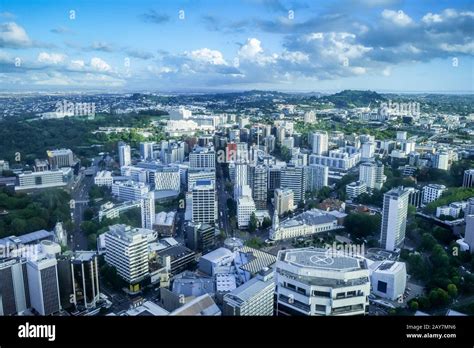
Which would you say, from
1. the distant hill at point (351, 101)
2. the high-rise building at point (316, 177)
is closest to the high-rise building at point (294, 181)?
the high-rise building at point (316, 177)

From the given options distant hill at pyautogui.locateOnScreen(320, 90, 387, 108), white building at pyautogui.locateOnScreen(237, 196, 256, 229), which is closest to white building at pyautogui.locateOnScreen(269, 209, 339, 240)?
white building at pyautogui.locateOnScreen(237, 196, 256, 229)

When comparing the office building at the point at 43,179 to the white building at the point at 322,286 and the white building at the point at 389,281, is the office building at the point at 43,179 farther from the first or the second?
the white building at the point at 322,286

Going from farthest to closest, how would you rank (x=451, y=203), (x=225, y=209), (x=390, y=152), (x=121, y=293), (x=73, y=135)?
(x=390, y=152)
(x=73, y=135)
(x=225, y=209)
(x=451, y=203)
(x=121, y=293)

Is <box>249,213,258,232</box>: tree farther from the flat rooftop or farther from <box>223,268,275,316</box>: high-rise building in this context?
the flat rooftop

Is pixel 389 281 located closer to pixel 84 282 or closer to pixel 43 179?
pixel 84 282
